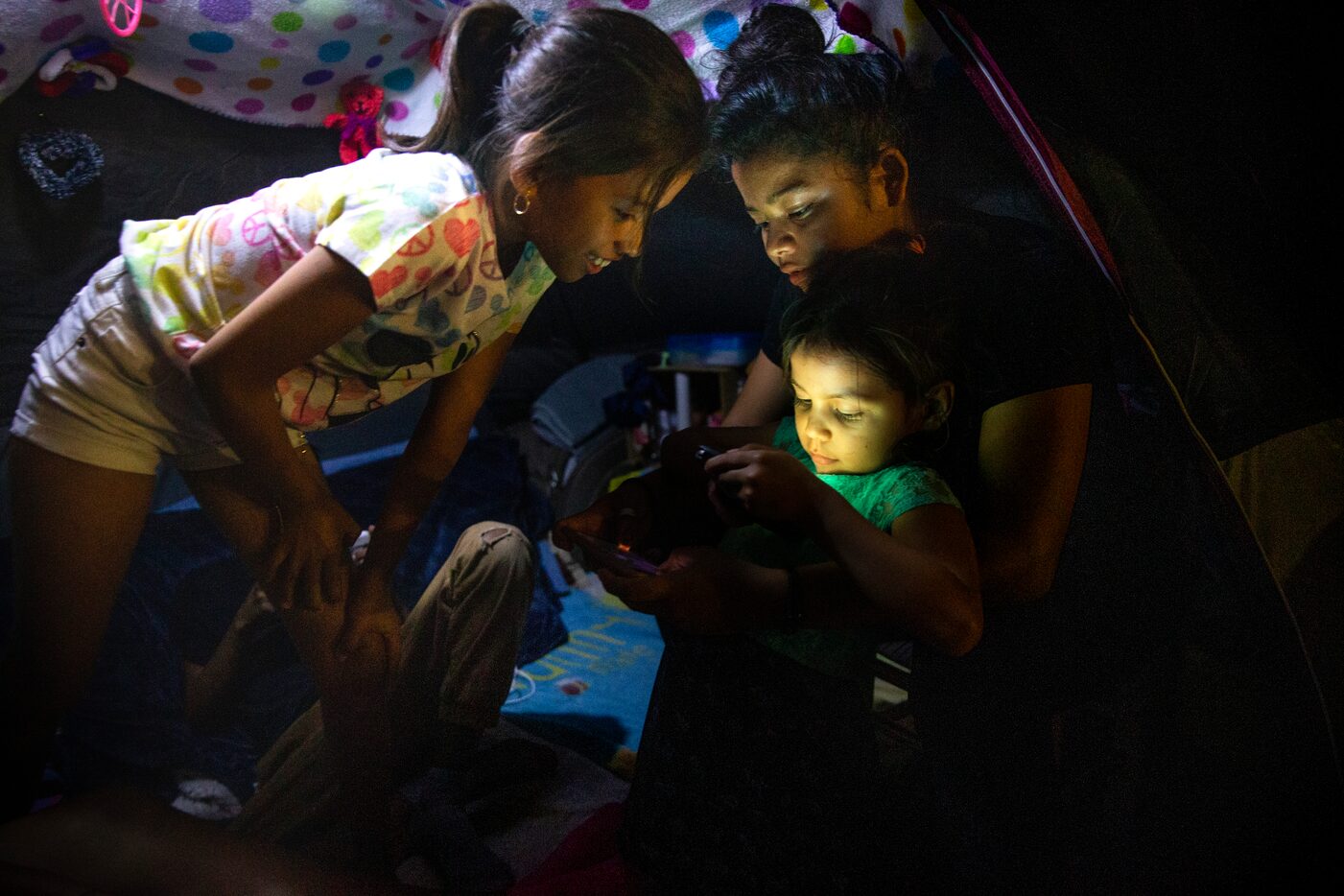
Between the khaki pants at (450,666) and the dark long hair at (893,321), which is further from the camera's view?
the khaki pants at (450,666)

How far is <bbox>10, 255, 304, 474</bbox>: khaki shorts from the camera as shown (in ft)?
2.40

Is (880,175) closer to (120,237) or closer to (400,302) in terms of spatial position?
(400,302)

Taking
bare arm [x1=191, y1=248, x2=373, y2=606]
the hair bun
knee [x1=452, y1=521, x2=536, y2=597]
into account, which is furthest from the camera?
knee [x1=452, y1=521, x2=536, y2=597]

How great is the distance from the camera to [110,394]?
74cm

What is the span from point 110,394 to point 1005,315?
84 cm

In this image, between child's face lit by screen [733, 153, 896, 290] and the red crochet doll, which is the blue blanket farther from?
child's face lit by screen [733, 153, 896, 290]

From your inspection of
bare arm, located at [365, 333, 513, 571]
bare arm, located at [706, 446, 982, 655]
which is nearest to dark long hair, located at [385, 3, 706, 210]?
bare arm, located at [365, 333, 513, 571]

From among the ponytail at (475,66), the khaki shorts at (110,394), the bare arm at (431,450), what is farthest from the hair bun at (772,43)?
the khaki shorts at (110,394)

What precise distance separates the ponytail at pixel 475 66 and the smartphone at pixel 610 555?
41 centimetres

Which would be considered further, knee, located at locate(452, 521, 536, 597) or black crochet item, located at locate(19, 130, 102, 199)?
knee, located at locate(452, 521, 536, 597)

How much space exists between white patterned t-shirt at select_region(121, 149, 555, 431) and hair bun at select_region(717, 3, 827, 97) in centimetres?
27

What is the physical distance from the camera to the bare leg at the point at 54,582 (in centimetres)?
73

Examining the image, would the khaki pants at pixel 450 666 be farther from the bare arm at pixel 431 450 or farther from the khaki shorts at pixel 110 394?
the khaki shorts at pixel 110 394

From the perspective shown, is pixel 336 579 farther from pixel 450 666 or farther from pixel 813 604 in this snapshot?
pixel 813 604
